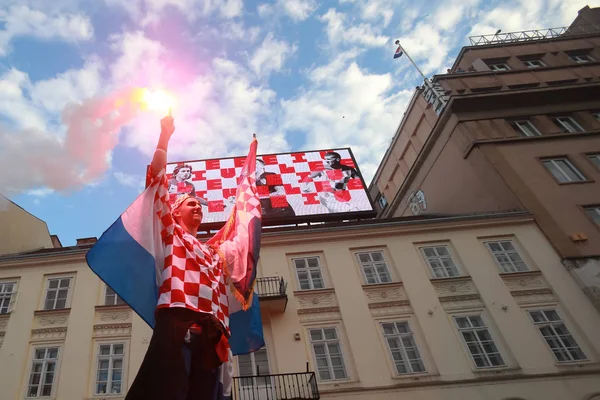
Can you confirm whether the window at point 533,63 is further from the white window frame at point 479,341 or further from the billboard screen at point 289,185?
the white window frame at point 479,341

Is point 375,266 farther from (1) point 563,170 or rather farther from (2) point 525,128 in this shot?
(2) point 525,128

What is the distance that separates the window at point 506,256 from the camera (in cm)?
1650

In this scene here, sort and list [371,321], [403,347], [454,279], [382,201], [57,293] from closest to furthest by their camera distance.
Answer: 1. [403,347]
2. [371,321]
3. [57,293]
4. [454,279]
5. [382,201]

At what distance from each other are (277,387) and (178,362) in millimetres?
10364

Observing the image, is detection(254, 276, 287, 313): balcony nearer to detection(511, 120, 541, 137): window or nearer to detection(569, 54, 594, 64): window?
detection(511, 120, 541, 137): window

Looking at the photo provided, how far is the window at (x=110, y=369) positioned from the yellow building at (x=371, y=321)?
4 centimetres

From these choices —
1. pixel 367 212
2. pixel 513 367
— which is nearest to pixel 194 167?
pixel 367 212

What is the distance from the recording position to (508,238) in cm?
1755

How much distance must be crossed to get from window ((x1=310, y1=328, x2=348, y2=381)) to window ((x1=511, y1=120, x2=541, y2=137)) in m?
15.3

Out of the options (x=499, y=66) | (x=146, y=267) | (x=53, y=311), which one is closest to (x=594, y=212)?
(x=499, y=66)

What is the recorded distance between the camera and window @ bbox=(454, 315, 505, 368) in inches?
549

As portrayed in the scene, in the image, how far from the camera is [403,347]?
14.3 m

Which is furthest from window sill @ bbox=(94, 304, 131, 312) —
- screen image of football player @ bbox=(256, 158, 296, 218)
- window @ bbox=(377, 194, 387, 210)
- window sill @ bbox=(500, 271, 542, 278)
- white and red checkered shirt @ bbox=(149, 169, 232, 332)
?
window @ bbox=(377, 194, 387, 210)

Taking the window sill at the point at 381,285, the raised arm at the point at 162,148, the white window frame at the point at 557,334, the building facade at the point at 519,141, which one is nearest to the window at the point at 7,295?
the window sill at the point at 381,285
